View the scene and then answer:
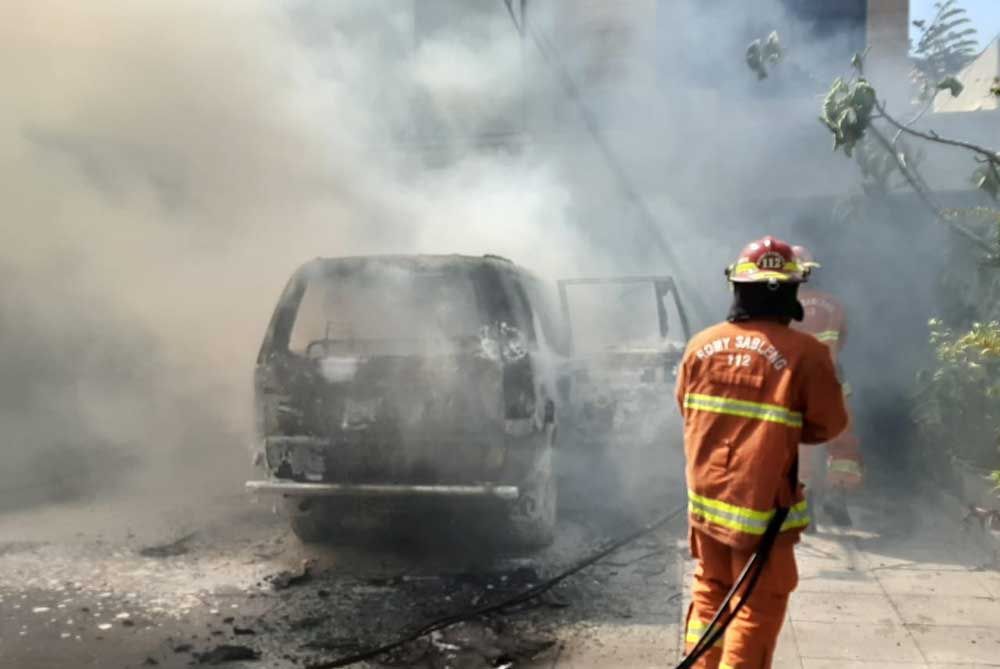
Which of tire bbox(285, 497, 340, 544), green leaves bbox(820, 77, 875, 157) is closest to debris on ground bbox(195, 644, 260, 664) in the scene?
tire bbox(285, 497, 340, 544)

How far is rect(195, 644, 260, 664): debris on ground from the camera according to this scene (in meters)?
3.72

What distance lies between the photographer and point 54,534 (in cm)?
571

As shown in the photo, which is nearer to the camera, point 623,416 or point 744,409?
point 744,409

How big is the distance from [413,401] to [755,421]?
242 cm

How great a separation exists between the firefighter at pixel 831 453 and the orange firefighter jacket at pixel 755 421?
9.00 ft

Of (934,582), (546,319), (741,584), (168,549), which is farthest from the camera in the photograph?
(546,319)

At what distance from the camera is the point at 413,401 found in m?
4.76

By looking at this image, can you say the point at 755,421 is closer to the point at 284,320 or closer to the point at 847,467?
the point at 284,320

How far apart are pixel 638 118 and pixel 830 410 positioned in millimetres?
7120

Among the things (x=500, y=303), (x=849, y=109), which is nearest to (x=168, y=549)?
(x=500, y=303)

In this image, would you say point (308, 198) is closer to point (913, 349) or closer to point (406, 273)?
point (406, 273)

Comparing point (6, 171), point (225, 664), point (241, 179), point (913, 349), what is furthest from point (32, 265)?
point (913, 349)

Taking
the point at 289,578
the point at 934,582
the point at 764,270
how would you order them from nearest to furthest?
the point at 764,270
the point at 934,582
the point at 289,578

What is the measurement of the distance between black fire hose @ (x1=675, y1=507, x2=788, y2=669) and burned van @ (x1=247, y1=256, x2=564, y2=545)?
1.91 meters
